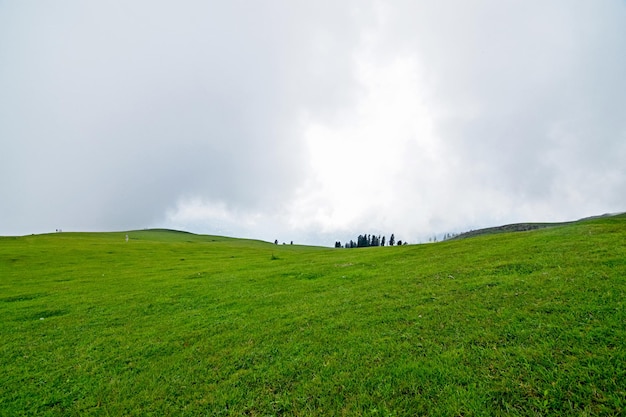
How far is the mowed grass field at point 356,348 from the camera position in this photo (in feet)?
21.2

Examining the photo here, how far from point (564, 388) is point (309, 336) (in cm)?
704

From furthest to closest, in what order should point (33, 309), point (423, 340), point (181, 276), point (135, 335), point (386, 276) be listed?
1. point (181, 276)
2. point (386, 276)
3. point (33, 309)
4. point (135, 335)
5. point (423, 340)

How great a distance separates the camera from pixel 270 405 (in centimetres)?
693

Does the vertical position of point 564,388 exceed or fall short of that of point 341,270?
it falls short

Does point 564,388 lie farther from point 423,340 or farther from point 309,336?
point 309,336

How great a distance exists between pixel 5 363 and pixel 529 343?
58.7ft

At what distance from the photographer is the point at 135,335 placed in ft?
39.9

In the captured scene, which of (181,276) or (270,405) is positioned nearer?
(270,405)

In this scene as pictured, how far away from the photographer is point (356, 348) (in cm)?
891

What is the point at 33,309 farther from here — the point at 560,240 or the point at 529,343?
the point at 560,240

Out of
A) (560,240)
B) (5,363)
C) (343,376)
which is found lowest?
(5,363)

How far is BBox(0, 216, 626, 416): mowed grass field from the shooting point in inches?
254

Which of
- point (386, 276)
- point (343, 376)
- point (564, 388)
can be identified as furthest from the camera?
point (386, 276)

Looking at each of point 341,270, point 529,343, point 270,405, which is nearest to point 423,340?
point 529,343
